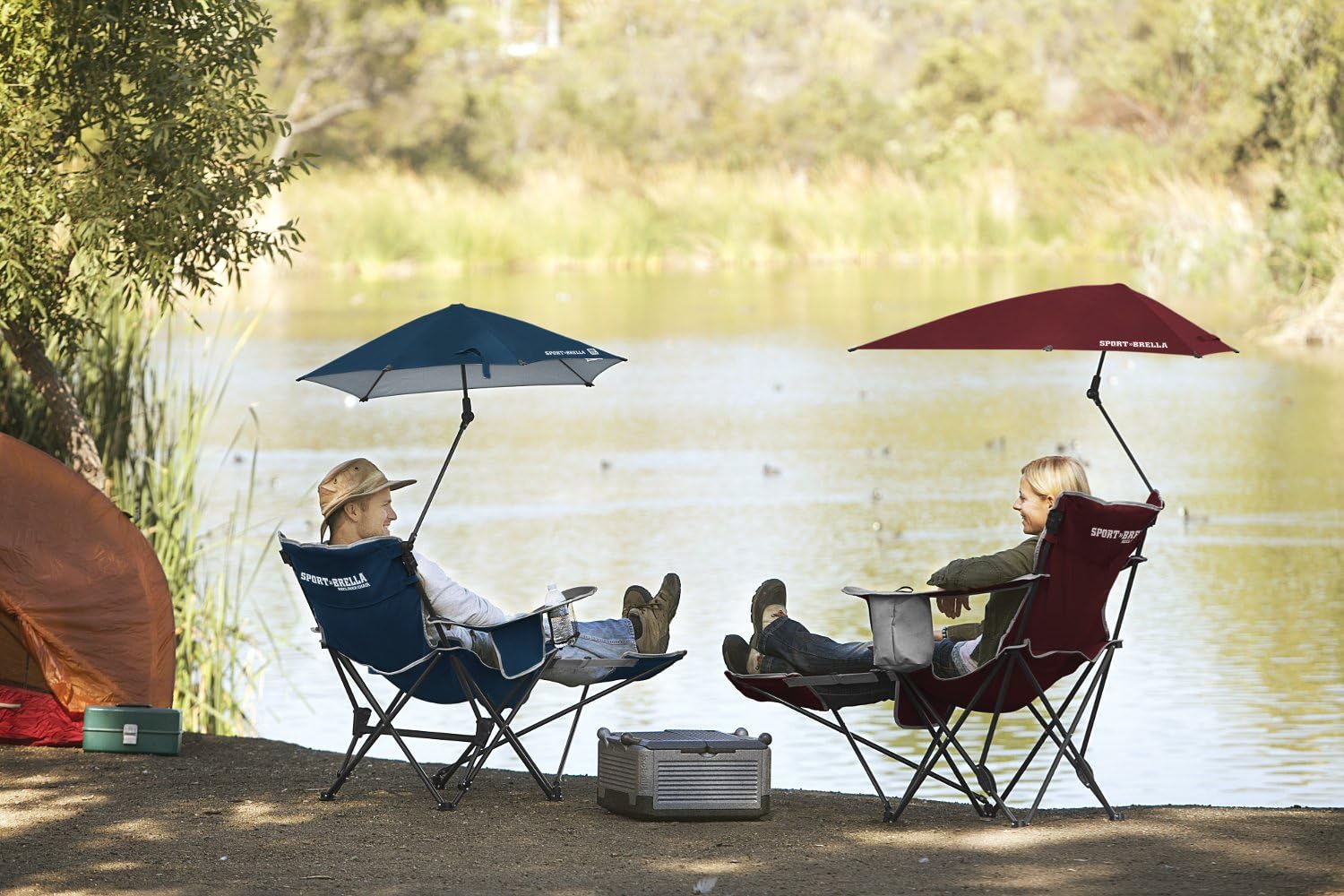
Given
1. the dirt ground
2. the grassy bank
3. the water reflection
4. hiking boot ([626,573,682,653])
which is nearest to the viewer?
the dirt ground

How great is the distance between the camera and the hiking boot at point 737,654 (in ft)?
18.6

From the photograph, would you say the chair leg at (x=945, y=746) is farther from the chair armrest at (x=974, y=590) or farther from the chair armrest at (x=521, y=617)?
the chair armrest at (x=521, y=617)

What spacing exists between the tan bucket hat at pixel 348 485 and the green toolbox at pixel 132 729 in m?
1.03

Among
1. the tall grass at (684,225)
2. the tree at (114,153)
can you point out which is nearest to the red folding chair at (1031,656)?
the tree at (114,153)

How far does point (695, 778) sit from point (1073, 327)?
1489 millimetres

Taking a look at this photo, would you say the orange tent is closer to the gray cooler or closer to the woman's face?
the gray cooler

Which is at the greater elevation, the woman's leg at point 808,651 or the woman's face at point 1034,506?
the woman's face at point 1034,506

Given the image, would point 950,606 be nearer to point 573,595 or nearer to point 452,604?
point 573,595

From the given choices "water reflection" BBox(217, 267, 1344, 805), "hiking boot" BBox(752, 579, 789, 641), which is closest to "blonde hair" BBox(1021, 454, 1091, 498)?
"hiking boot" BBox(752, 579, 789, 641)

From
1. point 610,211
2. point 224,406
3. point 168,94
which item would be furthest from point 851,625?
point 610,211

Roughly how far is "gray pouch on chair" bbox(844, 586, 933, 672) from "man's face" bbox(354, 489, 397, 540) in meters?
1.20

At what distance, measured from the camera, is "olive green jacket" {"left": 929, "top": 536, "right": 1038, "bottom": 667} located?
5.38m

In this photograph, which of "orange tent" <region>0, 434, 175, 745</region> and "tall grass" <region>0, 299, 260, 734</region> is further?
"tall grass" <region>0, 299, 260, 734</region>

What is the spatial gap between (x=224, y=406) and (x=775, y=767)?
1252cm
